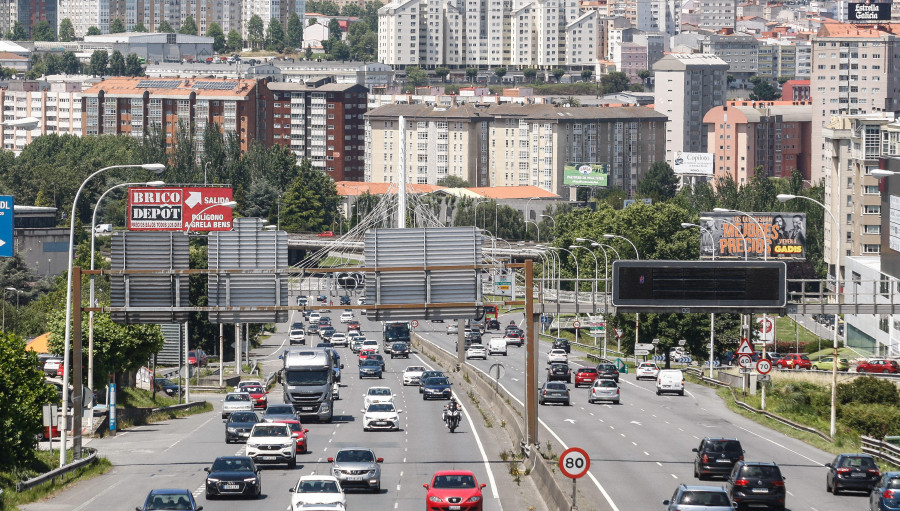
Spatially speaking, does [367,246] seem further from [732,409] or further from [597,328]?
[597,328]

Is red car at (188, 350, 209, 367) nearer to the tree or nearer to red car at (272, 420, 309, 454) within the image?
red car at (272, 420, 309, 454)

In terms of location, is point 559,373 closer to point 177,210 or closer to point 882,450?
point 882,450

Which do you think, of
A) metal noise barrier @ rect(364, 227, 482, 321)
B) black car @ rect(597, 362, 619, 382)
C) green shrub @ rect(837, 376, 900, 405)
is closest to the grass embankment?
metal noise barrier @ rect(364, 227, 482, 321)

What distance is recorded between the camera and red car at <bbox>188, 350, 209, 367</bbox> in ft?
342

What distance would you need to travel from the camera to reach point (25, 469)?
48062 millimetres

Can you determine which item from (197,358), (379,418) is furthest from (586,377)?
(379,418)

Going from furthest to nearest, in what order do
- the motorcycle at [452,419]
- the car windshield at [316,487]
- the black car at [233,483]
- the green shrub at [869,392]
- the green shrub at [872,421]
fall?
the green shrub at [869,392] → the green shrub at [872,421] → the motorcycle at [452,419] → the black car at [233,483] → the car windshield at [316,487]

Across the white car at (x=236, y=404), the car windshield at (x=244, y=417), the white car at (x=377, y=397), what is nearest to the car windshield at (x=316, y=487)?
the car windshield at (x=244, y=417)

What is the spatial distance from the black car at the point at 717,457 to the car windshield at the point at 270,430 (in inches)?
510

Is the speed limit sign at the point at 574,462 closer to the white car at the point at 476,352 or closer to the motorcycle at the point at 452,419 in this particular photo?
the motorcycle at the point at 452,419

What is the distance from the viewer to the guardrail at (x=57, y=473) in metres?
43.9

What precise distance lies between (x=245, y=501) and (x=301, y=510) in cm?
494

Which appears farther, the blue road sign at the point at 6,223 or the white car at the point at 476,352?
the white car at the point at 476,352

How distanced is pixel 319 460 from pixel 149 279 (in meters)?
8.16
